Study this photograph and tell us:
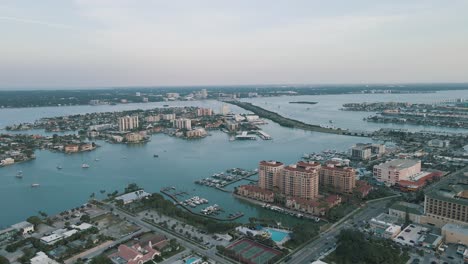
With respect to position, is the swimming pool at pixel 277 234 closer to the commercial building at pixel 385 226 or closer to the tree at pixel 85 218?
the commercial building at pixel 385 226

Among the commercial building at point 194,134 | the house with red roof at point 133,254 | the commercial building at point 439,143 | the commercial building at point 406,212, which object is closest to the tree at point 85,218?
the house with red roof at point 133,254

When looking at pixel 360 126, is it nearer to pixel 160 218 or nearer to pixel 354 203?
pixel 354 203

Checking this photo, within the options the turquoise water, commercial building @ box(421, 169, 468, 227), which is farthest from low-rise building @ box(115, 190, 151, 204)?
commercial building @ box(421, 169, 468, 227)

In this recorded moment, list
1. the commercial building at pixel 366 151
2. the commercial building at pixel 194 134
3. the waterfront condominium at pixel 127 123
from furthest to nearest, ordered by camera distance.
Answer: the waterfront condominium at pixel 127 123, the commercial building at pixel 194 134, the commercial building at pixel 366 151

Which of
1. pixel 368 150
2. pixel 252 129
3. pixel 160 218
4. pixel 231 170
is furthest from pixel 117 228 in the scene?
pixel 252 129

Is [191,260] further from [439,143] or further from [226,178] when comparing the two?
[439,143]
